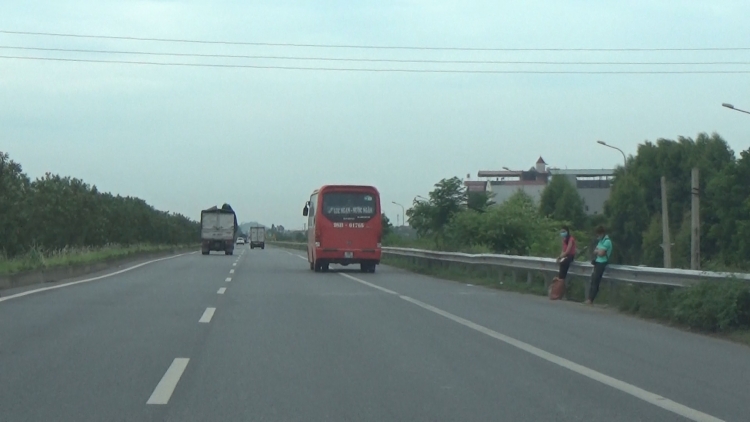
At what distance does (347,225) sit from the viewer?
33.2 m

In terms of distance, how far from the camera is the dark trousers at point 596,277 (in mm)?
18469

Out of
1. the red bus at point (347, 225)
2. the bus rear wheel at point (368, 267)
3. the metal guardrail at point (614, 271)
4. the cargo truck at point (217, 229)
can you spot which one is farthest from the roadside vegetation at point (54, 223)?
the metal guardrail at point (614, 271)

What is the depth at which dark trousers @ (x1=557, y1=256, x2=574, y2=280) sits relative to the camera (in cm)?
2012

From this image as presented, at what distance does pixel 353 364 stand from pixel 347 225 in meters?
23.3

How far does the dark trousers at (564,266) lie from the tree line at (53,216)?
63.3 feet

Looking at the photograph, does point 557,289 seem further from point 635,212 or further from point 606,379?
point 635,212

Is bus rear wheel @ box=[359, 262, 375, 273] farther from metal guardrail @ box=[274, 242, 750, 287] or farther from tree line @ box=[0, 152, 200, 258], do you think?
tree line @ box=[0, 152, 200, 258]

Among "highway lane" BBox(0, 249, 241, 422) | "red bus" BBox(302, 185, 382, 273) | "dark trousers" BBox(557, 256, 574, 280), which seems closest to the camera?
"highway lane" BBox(0, 249, 241, 422)

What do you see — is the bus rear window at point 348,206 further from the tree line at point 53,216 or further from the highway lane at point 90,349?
the highway lane at point 90,349

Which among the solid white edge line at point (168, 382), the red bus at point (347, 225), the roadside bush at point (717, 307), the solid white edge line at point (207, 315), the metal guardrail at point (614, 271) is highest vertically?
the red bus at point (347, 225)

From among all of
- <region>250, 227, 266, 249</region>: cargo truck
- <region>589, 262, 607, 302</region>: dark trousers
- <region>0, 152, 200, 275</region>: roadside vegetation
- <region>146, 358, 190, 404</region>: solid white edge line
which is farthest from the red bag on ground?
<region>250, 227, 266, 249</region>: cargo truck

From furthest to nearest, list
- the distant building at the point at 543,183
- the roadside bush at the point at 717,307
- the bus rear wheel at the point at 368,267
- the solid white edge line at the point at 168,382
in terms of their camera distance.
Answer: the distant building at the point at 543,183, the bus rear wheel at the point at 368,267, the roadside bush at the point at 717,307, the solid white edge line at the point at 168,382

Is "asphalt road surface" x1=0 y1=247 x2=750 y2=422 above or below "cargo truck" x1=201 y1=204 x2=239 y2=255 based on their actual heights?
below

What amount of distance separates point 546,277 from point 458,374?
1382cm
